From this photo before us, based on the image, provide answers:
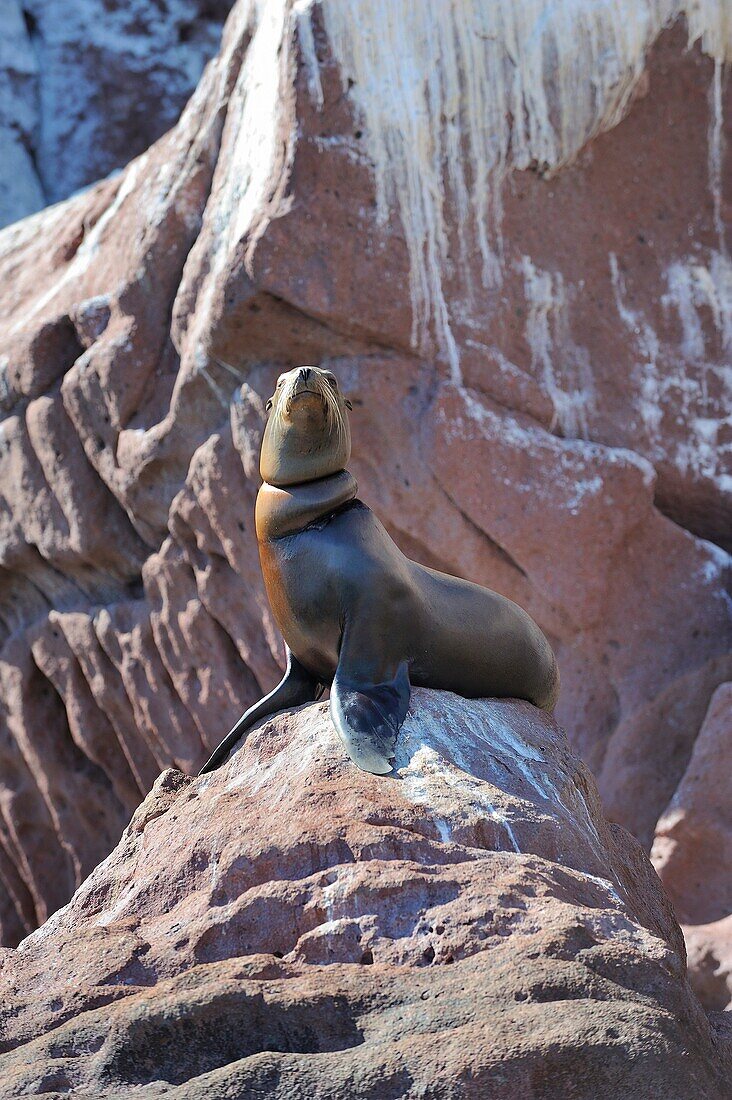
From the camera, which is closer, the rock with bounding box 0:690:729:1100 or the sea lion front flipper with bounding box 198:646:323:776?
the rock with bounding box 0:690:729:1100

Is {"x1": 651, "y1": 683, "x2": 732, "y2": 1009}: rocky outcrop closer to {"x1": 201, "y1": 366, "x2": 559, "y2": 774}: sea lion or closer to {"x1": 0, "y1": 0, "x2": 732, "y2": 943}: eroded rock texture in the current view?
{"x1": 0, "y1": 0, "x2": 732, "y2": 943}: eroded rock texture

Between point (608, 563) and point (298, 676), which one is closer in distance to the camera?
point (298, 676)

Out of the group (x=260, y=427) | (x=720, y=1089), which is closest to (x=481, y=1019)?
(x=720, y=1089)

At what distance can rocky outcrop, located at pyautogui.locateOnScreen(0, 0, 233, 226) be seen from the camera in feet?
47.4

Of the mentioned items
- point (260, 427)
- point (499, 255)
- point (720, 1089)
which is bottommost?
point (720, 1089)

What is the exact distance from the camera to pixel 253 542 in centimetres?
754

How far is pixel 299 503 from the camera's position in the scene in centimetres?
412

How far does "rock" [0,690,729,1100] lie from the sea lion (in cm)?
19

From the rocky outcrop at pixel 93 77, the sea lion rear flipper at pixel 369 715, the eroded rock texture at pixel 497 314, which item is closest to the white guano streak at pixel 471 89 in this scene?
the eroded rock texture at pixel 497 314

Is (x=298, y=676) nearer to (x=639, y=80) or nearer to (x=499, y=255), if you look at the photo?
(x=499, y=255)

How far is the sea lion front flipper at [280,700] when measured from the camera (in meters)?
4.07

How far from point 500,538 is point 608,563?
587 millimetres

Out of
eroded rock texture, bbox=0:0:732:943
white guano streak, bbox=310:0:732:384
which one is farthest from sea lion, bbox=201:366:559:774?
white guano streak, bbox=310:0:732:384

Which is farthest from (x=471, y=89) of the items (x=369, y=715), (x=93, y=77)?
(x=93, y=77)
